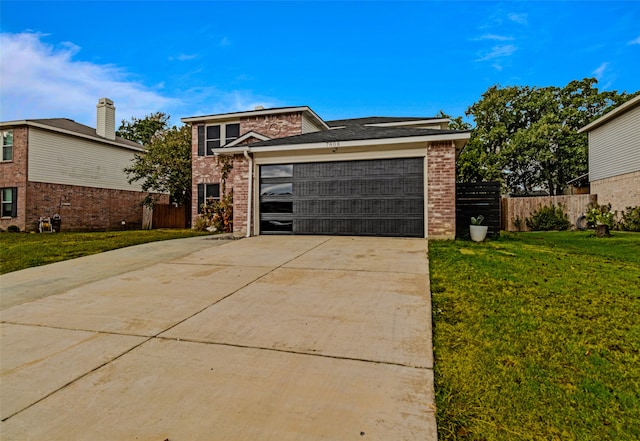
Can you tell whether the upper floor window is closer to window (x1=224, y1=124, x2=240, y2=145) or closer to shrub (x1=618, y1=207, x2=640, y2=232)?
window (x1=224, y1=124, x2=240, y2=145)

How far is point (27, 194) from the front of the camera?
1575 cm

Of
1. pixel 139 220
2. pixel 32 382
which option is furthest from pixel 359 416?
pixel 139 220

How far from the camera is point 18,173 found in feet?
52.0

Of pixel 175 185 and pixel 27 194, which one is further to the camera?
pixel 175 185

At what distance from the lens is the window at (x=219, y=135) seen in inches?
643

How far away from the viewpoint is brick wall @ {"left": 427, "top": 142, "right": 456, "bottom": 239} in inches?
338

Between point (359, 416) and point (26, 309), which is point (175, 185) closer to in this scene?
point (26, 309)

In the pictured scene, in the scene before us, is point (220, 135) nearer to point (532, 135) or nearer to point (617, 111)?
point (617, 111)

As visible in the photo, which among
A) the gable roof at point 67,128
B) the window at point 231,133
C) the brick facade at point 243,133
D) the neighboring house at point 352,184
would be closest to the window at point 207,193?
the brick facade at point 243,133

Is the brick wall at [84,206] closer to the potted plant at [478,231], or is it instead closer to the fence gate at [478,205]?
the fence gate at [478,205]

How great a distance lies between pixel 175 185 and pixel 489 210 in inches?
602

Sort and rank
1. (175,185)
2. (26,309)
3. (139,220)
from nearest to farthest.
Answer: (26,309)
(175,185)
(139,220)

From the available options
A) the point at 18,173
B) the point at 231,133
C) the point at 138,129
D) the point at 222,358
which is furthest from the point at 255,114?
the point at 138,129

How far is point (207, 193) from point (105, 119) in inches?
351
